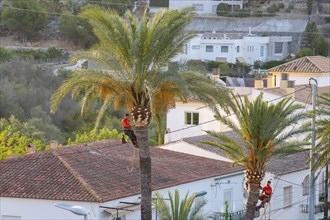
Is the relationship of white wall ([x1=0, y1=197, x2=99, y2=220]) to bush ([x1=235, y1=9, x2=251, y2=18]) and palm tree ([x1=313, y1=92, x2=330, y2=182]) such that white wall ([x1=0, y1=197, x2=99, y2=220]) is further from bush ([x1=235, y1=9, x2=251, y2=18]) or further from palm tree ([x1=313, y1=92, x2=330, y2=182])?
bush ([x1=235, y1=9, x2=251, y2=18])

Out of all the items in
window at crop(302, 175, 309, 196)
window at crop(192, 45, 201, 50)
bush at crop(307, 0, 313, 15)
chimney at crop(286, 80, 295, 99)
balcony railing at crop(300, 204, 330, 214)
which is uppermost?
chimney at crop(286, 80, 295, 99)

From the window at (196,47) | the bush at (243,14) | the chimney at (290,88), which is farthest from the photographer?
the bush at (243,14)

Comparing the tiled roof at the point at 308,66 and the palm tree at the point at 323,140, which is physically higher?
the palm tree at the point at 323,140

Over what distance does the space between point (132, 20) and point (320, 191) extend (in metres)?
19.3

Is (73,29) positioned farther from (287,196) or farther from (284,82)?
(287,196)

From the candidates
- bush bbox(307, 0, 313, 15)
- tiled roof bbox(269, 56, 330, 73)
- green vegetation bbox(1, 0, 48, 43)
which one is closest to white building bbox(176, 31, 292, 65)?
bush bbox(307, 0, 313, 15)

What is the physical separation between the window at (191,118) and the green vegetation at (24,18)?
238 feet

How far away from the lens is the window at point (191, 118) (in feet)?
183

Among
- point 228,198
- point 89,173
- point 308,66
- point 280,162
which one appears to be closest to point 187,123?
point 308,66

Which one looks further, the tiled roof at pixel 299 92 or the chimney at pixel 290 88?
the chimney at pixel 290 88

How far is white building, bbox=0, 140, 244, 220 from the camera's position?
32.4 m

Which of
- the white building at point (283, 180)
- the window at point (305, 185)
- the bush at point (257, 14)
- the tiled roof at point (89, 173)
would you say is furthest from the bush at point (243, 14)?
the tiled roof at point (89, 173)

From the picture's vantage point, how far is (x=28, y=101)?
7438 centimetres

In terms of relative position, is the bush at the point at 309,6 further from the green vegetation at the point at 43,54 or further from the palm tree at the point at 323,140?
the palm tree at the point at 323,140
